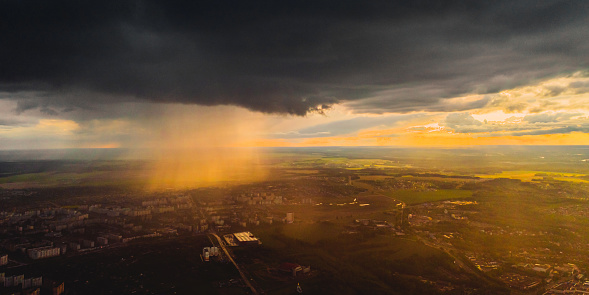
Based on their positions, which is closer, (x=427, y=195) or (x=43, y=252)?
(x=43, y=252)

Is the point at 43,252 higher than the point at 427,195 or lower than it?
higher

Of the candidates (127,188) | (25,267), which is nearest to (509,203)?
(25,267)

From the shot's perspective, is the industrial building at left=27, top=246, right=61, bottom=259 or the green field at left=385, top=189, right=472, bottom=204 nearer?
the industrial building at left=27, top=246, right=61, bottom=259

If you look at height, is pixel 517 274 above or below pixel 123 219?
below

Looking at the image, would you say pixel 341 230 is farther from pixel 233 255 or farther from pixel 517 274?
pixel 517 274

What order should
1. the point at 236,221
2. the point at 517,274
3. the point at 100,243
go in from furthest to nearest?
1. the point at 236,221
2. the point at 100,243
3. the point at 517,274

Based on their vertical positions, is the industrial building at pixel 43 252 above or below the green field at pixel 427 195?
above

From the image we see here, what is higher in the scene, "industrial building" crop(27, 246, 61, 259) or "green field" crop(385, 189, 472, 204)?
"industrial building" crop(27, 246, 61, 259)

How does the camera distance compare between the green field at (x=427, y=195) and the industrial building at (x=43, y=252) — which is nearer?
the industrial building at (x=43, y=252)
